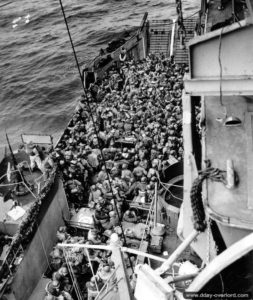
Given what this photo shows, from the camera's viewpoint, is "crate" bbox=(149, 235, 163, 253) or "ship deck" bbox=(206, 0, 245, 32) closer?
"crate" bbox=(149, 235, 163, 253)

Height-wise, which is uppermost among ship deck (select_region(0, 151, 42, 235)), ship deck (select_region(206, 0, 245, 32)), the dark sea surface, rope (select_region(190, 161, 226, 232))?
ship deck (select_region(206, 0, 245, 32))

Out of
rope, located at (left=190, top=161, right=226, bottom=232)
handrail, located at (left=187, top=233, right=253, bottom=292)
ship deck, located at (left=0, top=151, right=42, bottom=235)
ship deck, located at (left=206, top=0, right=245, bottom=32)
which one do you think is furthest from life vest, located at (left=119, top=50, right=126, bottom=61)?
handrail, located at (left=187, top=233, right=253, bottom=292)

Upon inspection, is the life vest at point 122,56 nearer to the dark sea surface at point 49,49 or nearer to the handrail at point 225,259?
the dark sea surface at point 49,49

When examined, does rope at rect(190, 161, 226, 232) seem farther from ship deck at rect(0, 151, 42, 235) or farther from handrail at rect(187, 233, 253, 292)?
ship deck at rect(0, 151, 42, 235)

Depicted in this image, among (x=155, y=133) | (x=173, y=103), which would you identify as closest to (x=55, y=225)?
(x=155, y=133)

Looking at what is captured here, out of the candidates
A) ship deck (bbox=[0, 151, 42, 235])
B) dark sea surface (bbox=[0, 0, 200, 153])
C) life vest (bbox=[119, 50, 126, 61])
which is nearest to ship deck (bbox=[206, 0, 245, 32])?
ship deck (bbox=[0, 151, 42, 235])

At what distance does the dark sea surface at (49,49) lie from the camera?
113ft

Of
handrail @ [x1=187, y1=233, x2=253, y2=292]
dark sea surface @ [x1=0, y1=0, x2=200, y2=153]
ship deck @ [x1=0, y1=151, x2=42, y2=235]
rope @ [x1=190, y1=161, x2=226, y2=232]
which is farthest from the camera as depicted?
dark sea surface @ [x1=0, y1=0, x2=200, y2=153]

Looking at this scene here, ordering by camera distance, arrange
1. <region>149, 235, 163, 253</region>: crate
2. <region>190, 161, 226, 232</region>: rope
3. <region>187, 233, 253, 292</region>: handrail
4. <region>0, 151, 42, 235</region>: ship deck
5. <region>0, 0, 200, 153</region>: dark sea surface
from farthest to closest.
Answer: <region>0, 0, 200, 153</region>: dark sea surface < <region>0, 151, 42, 235</region>: ship deck < <region>149, 235, 163, 253</region>: crate < <region>190, 161, 226, 232</region>: rope < <region>187, 233, 253, 292</region>: handrail

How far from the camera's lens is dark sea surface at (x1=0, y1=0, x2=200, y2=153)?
113 ft

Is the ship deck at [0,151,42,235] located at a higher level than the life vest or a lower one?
lower

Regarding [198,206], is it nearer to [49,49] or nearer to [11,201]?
[11,201]

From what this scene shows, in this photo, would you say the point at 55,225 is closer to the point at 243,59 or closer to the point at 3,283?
the point at 3,283

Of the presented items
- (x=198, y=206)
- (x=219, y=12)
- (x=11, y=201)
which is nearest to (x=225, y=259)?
(x=198, y=206)
